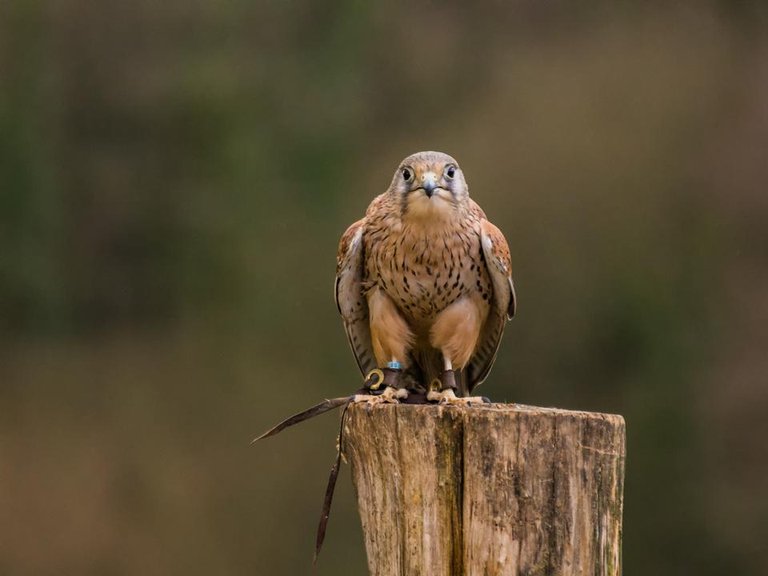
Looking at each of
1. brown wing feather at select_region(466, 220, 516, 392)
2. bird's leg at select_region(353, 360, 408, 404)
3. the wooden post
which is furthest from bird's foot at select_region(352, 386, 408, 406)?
brown wing feather at select_region(466, 220, 516, 392)

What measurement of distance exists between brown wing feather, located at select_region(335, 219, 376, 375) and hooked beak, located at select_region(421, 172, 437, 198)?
0.82 feet

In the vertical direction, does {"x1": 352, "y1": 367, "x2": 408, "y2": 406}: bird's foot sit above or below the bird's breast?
below

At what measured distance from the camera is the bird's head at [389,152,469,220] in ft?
7.76

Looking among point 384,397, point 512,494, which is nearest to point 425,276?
point 384,397

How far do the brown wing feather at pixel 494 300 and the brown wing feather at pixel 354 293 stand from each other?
0.92 feet

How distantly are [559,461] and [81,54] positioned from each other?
274 cm

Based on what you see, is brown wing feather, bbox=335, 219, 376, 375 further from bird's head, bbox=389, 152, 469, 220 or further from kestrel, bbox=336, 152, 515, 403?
bird's head, bbox=389, 152, 469, 220

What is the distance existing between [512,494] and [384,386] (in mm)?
749

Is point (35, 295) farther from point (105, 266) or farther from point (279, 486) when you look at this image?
point (279, 486)

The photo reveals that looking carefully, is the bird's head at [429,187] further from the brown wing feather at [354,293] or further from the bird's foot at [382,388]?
the bird's foot at [382,388]

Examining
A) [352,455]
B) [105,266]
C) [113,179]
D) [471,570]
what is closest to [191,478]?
[105,266]

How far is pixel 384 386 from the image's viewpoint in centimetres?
250

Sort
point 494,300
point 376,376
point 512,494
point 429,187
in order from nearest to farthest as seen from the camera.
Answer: point 512,494
point 429,187
point 376,376
point 494,300

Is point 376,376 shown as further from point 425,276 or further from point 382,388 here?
point 425,276
